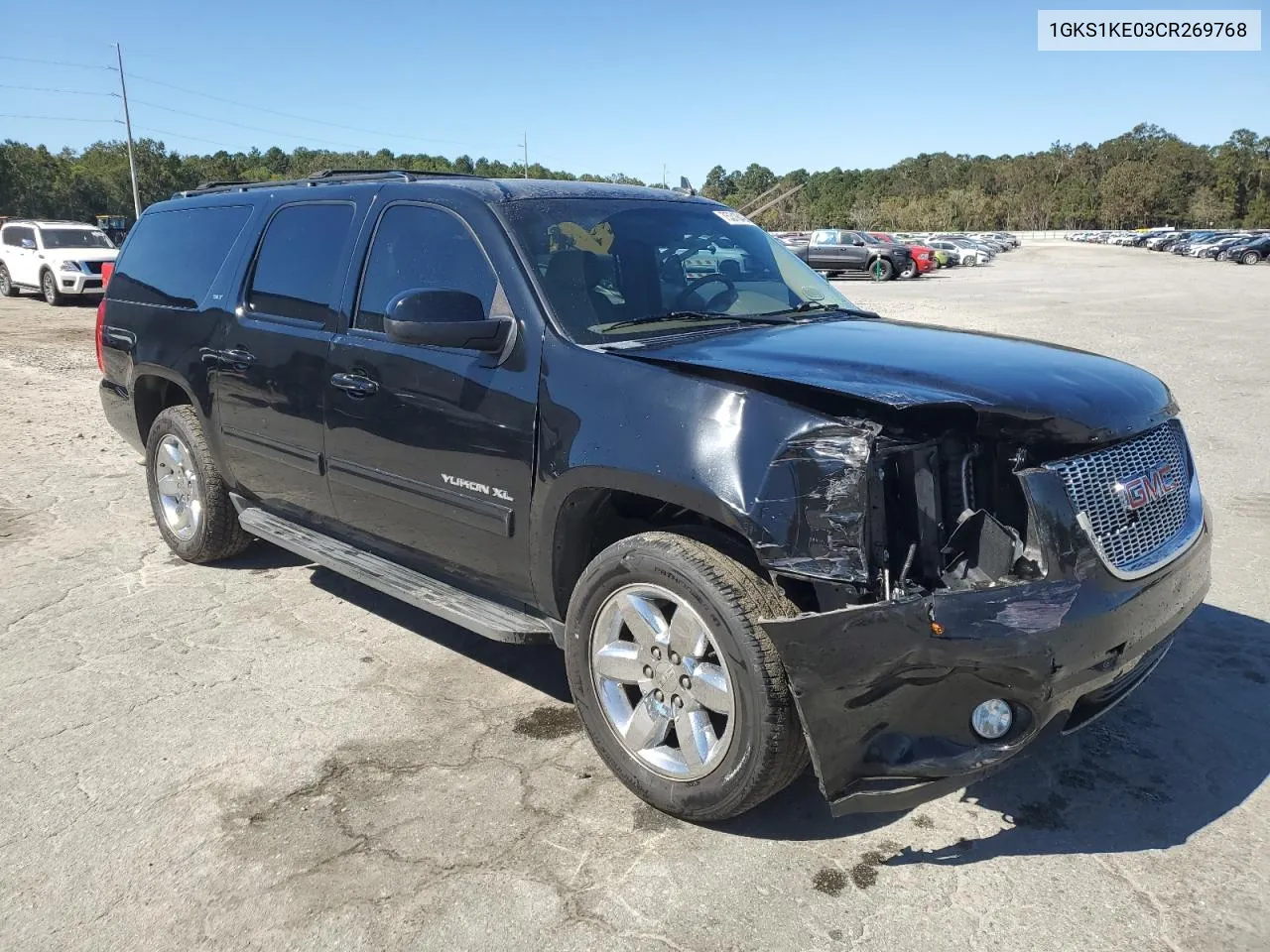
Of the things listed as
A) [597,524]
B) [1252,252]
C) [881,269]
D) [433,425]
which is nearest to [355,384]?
[433,425]

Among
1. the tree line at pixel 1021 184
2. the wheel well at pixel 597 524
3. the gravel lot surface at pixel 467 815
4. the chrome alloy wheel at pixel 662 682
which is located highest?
the tree line at pixel 1021 184

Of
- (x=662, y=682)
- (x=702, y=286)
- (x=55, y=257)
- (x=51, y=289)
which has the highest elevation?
(x=55, y=257)

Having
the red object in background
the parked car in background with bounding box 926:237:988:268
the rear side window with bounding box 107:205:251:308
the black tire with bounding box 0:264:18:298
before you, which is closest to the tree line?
the parked car in background with bounding box 926:237:988:268

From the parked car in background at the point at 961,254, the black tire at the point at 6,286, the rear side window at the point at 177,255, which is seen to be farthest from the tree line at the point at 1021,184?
the rear side window at the point at 177,255

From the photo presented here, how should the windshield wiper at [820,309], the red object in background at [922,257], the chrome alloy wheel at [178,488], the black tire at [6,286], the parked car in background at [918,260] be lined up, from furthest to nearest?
the red object in background at [922,257] < the parked car in background at [918,260] < the black tire at [6,286] < the chrome alloy wheel at [178,488] < the windshield wiper at [820,309]

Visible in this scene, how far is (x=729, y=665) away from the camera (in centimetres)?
267

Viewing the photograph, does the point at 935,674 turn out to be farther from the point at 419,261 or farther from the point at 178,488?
the point at 178,488

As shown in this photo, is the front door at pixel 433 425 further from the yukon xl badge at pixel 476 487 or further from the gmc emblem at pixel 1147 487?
the gmc emblem at pixel 1147 487

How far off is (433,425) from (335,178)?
1.83 meters

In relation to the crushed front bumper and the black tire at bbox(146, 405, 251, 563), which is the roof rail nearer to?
the black tire at bbox(146, 405, 251, 563)

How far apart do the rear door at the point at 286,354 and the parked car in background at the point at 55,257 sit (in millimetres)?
17916

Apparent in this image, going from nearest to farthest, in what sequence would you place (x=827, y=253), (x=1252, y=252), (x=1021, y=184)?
(x=827, y=253) → (x=1252, y=252) → (x=1021, y=184)

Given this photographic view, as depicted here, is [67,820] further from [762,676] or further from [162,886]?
[762,676]

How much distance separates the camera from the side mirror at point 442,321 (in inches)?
124
